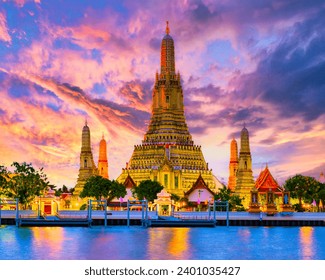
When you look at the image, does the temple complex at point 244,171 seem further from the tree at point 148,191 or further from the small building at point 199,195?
the tree at point 148,191

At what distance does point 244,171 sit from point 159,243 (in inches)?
1870

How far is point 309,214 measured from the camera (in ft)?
214

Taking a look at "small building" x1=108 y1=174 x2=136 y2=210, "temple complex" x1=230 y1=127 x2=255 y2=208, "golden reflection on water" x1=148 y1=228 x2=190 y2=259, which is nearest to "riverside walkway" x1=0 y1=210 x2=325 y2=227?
"golden reflection on water" x1=148 y1=228 x2=190 y2=259

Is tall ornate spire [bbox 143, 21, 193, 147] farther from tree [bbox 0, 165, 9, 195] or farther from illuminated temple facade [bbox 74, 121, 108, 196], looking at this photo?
tree [bbox 0, 165, 9, 195]

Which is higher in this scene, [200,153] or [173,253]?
[200,153]

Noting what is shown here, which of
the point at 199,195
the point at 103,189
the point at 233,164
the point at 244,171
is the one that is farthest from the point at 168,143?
the point at 103,189

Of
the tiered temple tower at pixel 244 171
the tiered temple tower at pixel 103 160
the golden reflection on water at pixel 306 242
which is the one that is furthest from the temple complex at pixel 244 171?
the golden reflection on water at pixel 306 242

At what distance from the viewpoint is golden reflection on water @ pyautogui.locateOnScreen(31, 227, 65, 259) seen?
47.0 meters

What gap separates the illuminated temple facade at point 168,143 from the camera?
Result: 318 feet

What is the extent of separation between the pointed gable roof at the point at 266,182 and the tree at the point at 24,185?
31334mm
